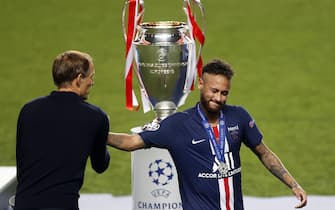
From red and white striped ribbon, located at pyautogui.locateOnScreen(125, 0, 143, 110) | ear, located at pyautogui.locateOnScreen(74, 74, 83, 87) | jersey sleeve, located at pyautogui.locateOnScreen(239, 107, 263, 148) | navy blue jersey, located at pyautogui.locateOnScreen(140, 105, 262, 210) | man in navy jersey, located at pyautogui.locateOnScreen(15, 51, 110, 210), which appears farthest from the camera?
red and white striped ribbon, located at pyautogui.locateOnScreen(125, 0, 143, 110)

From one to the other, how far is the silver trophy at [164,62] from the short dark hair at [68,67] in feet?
4.49

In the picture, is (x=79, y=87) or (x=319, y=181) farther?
(x=319, y=181)

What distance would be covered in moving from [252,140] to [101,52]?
7.20 metres

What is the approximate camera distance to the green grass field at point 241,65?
8.57m

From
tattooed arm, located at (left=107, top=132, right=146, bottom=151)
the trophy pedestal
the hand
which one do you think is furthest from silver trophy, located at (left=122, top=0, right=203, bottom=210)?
the hand

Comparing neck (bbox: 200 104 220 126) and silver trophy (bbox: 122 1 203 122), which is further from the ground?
silver trophy (bbox: 122 1 203 122)

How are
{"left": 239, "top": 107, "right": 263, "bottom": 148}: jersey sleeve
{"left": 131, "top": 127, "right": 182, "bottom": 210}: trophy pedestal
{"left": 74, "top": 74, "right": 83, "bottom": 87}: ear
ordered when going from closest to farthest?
{"left": 74, "top": 74, "right": 83, "bottom": 87}: ear, {"left": 239, "top": 107, "right": 263, "bottom": 148}: jersey sleeve, {"left": 131, "top": 127, "right": 182, "bottom": 210}: trophy pedestal

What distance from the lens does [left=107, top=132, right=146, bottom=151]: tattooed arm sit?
509 centimetres

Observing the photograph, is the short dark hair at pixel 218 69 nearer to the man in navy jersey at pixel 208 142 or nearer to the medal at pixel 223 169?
the man in navy jersey at pixel 208 142

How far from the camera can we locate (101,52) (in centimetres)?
1225

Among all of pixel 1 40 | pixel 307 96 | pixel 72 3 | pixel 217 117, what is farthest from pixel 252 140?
pixel 72 3

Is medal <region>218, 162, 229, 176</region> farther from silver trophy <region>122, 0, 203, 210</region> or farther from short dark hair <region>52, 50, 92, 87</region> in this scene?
silver trophy <region>122, 0, 203, 210</region>

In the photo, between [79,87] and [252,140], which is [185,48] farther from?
[79,87]

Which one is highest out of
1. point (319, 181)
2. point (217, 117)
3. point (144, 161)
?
point (217, 117)
